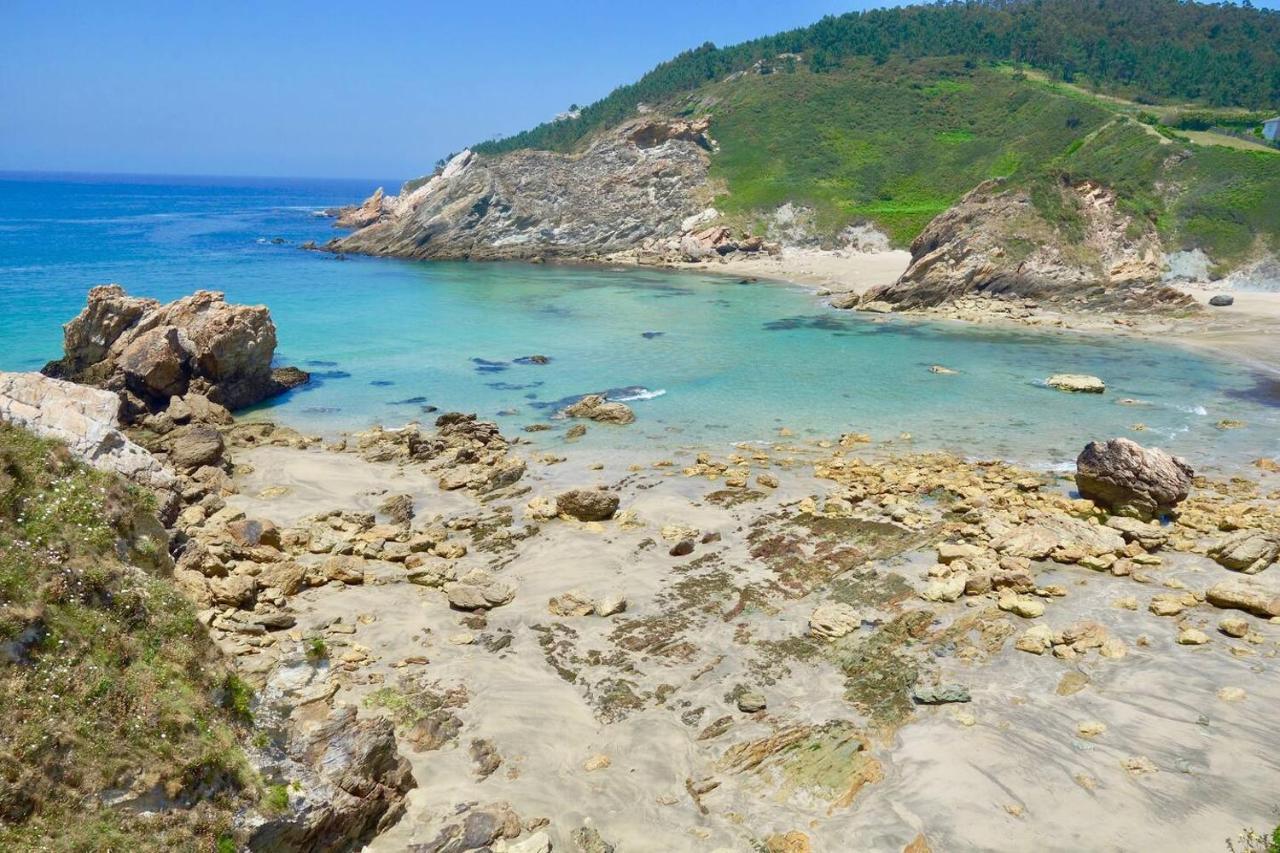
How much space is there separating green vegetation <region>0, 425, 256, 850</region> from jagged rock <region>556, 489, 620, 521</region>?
1191 cm

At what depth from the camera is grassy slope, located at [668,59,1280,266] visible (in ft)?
203

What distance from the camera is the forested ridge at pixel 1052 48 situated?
336 ft

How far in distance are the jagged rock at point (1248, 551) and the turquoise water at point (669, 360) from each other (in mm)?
8675

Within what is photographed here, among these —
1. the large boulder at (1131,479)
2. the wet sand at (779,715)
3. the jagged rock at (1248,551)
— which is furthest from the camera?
the large boulder at (1131,479)

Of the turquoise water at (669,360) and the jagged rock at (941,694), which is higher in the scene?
the turquoise water at (669,360)

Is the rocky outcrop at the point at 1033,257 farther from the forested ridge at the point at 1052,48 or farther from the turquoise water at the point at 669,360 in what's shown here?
A: the forested ridge at the point at 1052,48

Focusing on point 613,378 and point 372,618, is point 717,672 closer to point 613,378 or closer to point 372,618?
point 372,618

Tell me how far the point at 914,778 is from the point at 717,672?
3767 millimetres

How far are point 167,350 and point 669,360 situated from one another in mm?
22422

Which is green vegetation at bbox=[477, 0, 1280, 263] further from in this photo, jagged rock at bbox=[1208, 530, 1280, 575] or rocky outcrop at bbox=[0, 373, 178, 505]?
rocky outcrop at bbox=[0, 373, 178, 505]

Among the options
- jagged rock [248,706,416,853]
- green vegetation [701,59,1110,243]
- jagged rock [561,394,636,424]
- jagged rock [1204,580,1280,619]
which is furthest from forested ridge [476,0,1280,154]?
jagged rock [248,706,416,853]

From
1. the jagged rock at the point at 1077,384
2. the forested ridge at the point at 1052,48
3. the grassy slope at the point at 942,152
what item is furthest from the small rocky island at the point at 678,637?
the forested ridge at the point at 1052,48

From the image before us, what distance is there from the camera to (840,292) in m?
63.1

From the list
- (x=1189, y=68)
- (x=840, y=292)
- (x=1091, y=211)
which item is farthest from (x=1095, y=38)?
(x=840, y=292)
